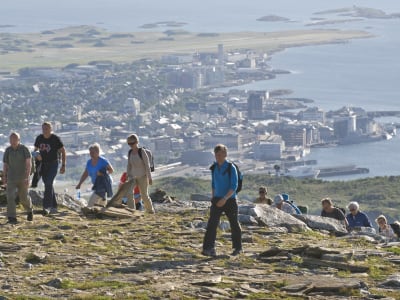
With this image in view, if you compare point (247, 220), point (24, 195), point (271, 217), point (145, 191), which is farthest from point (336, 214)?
point (24, 195)

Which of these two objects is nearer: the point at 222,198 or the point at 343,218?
the point at 222,198

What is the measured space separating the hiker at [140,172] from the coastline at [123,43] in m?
98.2

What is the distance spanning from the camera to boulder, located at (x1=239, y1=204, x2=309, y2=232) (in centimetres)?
1335

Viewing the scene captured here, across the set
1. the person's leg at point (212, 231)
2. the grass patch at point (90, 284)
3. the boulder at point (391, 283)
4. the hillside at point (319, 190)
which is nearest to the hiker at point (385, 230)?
the person's leg at point (212, 231)

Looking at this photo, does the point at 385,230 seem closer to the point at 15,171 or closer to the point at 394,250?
the point at 394,250

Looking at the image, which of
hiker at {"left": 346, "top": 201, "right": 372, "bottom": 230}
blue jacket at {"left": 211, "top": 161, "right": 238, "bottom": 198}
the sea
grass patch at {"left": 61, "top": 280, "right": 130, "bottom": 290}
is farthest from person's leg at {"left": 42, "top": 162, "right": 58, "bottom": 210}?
the sea

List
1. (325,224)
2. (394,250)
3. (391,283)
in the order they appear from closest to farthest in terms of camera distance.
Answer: (391,283)
(394,250)
(325,224)

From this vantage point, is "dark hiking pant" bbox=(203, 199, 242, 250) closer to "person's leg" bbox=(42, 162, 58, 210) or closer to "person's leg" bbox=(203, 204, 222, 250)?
"person's leg" bbox=(203, 204, 222, 250)

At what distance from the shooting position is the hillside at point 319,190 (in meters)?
37.6

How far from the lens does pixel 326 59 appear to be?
126m

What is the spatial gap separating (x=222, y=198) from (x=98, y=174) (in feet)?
11.7

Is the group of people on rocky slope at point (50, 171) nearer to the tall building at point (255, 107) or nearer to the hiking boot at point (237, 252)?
the hiking boot at point (237, 252)

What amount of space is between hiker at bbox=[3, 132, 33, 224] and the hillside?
22.2 metres

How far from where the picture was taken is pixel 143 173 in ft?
46.7
